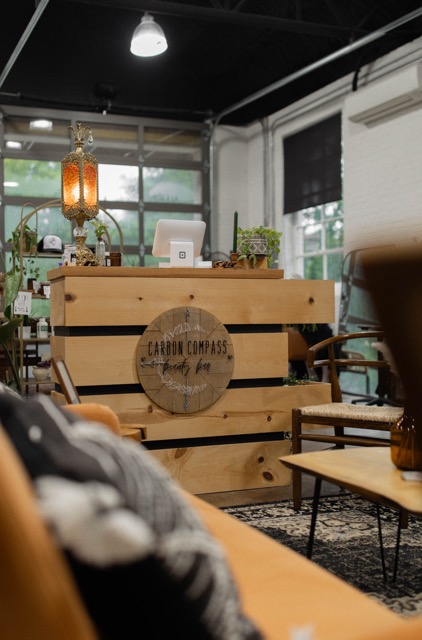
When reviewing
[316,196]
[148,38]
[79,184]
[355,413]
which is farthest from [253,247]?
[316,196]

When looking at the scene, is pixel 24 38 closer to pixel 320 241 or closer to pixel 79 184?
pixel 79 184

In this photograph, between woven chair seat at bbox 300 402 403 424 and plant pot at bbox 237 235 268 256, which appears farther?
plant pot at bbox 237 235 268 256

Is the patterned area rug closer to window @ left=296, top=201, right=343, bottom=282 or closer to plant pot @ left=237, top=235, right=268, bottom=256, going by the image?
plant pot @ left=237, top=235, right=268, bottom=256

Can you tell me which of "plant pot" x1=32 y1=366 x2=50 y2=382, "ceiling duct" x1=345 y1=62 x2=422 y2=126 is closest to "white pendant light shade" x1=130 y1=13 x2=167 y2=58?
"ceiling duct" x1=345 y1=62 x2=422 y2=126

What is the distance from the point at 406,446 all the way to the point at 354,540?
1.19m

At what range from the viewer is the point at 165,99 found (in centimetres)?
1026

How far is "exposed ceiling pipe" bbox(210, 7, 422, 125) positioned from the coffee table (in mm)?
5771

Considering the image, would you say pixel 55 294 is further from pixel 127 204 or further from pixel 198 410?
pixel 127 204

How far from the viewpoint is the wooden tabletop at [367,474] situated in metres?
1.70

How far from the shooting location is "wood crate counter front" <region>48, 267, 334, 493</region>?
12.0 feet

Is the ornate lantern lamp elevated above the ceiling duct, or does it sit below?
below

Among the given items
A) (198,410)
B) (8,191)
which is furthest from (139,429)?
(8,191)

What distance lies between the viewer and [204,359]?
386 centimetres

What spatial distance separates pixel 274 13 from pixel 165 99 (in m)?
2.93
